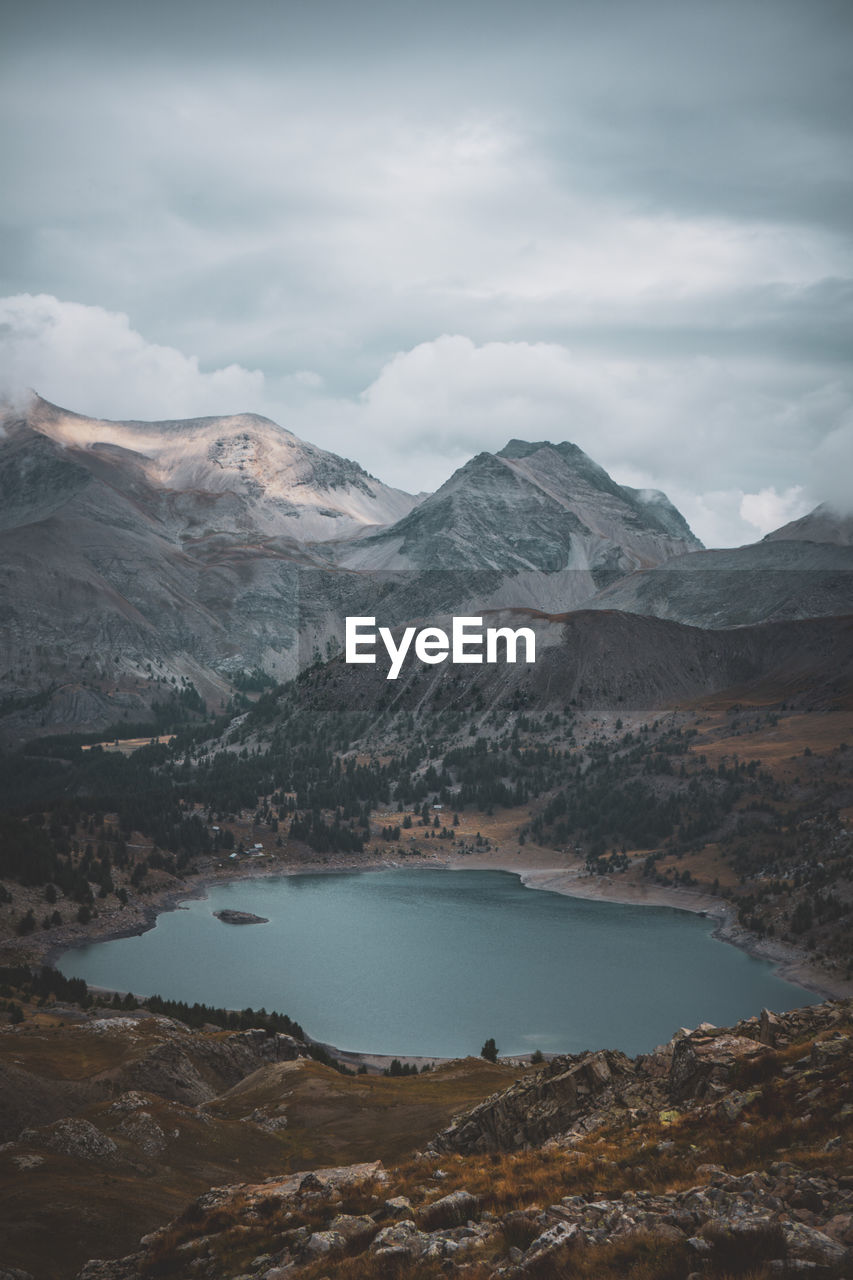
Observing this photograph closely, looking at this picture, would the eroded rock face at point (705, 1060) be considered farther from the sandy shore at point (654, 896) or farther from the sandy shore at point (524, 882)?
the sandy shore at point (654, 896)

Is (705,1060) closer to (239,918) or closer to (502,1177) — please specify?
(502,1177)

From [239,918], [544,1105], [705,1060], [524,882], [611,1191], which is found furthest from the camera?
[524,882]

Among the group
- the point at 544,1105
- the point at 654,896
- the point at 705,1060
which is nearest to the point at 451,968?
the point at 654,896

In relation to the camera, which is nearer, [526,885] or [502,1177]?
[502,1177]

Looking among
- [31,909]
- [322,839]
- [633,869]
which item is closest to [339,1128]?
[31,909]

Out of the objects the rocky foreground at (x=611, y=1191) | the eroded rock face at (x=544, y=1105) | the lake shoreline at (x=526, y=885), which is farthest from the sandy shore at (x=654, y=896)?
the rocky foreground at (x=611, y=1191)

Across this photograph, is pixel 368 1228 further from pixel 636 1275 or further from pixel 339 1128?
pixel 339 1128
